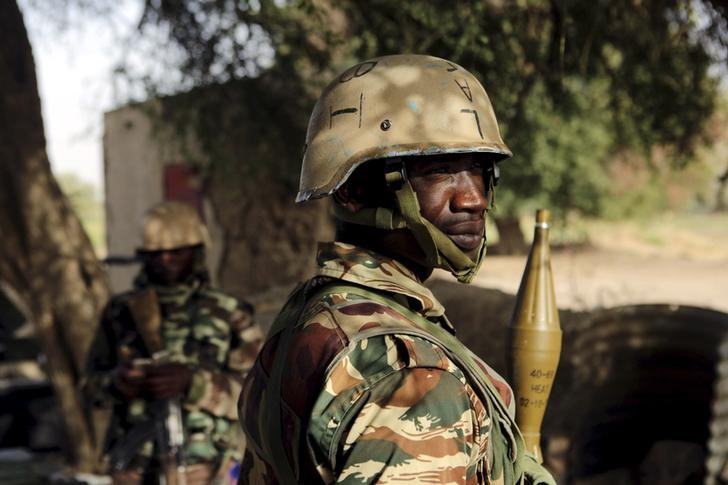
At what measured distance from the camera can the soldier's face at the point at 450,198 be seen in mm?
1726

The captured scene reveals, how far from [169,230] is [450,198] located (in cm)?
280

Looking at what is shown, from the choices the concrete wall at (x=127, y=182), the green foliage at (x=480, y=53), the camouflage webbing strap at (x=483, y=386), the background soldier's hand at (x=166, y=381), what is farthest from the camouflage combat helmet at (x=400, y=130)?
the concrete wall at (x=127, y=182)

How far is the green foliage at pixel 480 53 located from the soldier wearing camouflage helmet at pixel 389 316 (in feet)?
10.5

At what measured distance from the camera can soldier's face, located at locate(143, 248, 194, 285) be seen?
4.31 meters

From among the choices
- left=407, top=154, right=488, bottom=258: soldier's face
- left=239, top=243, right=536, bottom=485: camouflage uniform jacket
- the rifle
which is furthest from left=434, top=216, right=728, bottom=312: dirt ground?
left=239, top=243, right=536, bottom=485: camouflage uniform jacket

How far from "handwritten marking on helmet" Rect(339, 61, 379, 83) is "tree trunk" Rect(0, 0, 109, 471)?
5648 mm

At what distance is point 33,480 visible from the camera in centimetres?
736

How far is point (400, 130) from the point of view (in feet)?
5.78

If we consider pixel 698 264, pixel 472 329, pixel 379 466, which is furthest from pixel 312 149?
pixel 698 264

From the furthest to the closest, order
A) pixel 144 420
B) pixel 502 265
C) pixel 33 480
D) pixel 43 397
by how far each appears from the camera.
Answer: pixel 502 265 → pixel 43 397 → pixel 33 480 → pixel 144 420

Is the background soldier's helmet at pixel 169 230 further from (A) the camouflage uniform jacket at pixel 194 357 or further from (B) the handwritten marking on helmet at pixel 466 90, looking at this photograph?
(B) the handwritten marking on helmet at pixel 466 90

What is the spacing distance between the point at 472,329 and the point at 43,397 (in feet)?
16.8

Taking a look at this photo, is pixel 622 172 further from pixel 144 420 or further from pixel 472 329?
pixel 144 420

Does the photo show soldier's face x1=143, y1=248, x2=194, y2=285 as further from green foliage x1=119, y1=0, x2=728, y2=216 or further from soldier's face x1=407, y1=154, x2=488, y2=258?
soldier's face x1=407, y1=154, x2=488, y2=258
